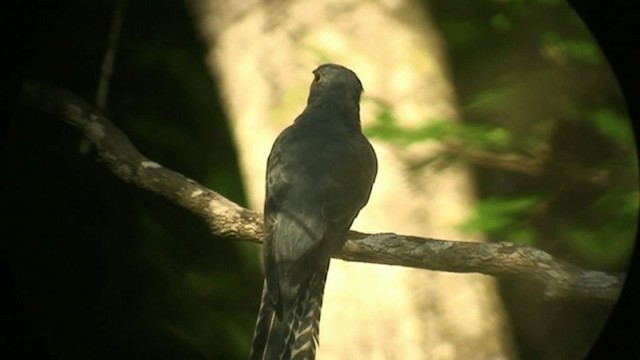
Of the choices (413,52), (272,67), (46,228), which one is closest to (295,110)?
(272,67)

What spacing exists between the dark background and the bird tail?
3 cm

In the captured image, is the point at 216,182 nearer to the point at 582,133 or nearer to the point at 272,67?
the point at 272,67

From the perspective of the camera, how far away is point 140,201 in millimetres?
1949

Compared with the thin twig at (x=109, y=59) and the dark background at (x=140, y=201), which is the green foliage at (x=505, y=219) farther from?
the thin twig at (x=109, y=59)

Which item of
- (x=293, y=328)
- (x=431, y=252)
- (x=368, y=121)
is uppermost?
(x=368, y=121)

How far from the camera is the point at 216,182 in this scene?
1939mm

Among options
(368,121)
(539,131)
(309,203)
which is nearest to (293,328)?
(309,203)

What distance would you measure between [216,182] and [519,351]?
0.60 metres

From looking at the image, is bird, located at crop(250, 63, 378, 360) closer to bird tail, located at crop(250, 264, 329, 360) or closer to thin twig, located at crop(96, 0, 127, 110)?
bird tail, located at crop(250, 264, 329, 360)

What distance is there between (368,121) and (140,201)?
0.43m

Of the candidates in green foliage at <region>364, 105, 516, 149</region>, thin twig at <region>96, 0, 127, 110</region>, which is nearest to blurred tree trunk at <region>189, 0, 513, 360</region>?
green foliage at <region>364, 105, 516, 149</region>

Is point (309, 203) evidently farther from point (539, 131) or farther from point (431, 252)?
point (539, 131)

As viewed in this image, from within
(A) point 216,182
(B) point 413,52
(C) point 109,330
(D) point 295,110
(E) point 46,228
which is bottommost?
(C) point 109,330

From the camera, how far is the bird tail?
1872 mm
